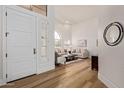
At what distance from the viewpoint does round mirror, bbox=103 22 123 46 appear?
9.05ft

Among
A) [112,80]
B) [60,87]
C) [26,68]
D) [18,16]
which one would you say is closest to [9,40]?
[18,16]

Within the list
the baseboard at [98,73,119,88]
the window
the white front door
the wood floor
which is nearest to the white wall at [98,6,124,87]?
the baseboard at [98,73,119,88]

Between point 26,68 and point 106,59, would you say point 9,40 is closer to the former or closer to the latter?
point 26,68

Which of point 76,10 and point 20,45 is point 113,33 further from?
point 76,10

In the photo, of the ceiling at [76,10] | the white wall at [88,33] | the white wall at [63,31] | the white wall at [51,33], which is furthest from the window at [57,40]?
the white wall at [51,33]

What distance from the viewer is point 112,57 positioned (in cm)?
311

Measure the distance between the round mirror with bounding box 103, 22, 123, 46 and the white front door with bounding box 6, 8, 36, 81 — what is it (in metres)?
2.54

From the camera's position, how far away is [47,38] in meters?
5.16

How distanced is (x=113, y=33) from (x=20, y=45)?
9.25 ft

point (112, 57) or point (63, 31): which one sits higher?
point (63, 31)

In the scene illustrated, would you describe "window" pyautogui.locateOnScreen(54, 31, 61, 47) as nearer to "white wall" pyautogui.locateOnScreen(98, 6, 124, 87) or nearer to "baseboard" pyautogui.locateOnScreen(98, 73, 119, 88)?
"white wall" pyautogui.locateOnScreen(98, 6, 124, 87)

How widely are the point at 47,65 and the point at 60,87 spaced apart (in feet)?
6.72

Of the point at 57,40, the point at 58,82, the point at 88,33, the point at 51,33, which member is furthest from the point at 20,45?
the point at 88,33

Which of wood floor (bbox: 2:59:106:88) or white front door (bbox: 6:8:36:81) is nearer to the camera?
wood floor (bbox: 2:59:106:88)
